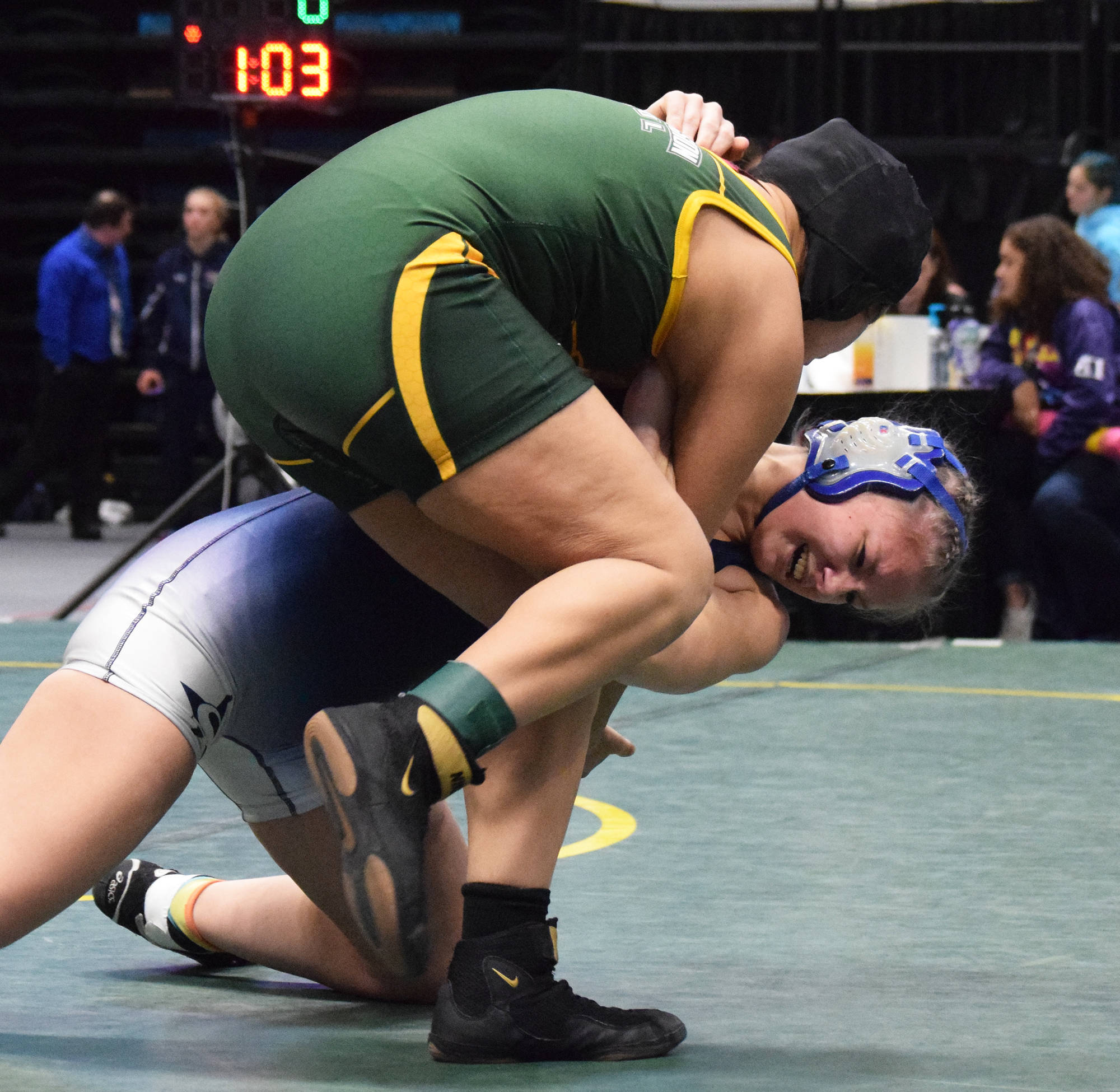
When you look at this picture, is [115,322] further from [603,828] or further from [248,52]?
[603,828]

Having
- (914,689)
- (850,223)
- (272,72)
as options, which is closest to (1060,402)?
(914,689)

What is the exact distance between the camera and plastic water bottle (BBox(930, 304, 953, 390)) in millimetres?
6395

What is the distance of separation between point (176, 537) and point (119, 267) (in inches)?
316

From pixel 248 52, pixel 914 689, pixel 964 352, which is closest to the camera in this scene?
pixel 914 689

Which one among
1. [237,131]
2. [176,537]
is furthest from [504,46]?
Answer: [176,537]

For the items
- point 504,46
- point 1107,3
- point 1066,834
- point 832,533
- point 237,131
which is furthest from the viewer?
point 504,46

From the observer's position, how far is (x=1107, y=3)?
9570 mm

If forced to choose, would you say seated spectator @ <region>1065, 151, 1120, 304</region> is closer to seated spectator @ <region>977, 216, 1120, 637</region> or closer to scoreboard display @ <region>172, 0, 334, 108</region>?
seated spectator @ <region>977, 216, 1120, 637</region>

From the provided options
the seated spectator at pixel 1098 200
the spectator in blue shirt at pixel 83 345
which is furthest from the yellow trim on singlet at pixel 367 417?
the spectator in blue shirt at pixel 83 345

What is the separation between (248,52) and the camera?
704 centimetres

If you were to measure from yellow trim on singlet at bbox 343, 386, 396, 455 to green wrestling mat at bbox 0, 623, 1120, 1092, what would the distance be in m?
0.64

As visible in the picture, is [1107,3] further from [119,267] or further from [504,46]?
[119,267]

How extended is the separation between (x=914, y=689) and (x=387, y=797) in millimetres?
3516

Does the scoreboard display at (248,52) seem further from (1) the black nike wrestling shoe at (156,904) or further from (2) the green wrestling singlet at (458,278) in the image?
(2) the green wrestling singlet at (458,278)
